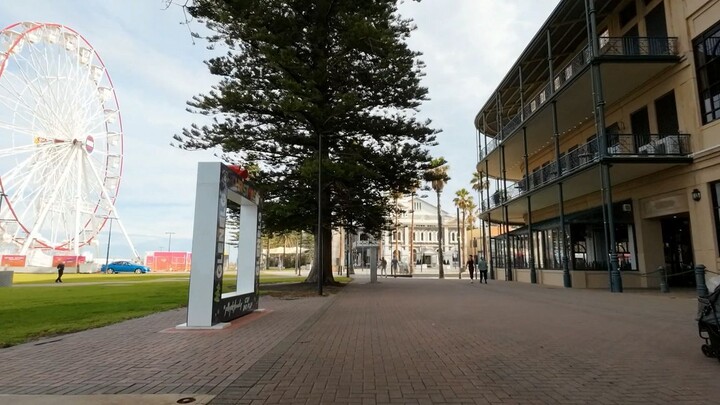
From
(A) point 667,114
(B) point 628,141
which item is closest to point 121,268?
(B) point 628,141

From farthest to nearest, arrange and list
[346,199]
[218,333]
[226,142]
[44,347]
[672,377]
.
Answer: [346,199] → [226,142] → [218,333] → [44,347] → [672,377]

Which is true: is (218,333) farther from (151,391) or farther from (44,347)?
(151,391)

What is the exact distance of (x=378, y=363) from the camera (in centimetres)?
627

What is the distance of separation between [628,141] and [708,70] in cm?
429

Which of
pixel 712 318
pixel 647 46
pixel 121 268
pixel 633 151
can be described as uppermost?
pixel 647 46

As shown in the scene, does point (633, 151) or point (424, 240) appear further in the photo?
point (424, 240)

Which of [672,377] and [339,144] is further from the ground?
[339,144]

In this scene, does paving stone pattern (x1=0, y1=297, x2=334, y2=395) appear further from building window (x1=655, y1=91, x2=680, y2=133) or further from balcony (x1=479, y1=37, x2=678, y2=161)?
building window (x1=655, y1=91, x2=680, y2=133)

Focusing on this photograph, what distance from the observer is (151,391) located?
4.89 metres

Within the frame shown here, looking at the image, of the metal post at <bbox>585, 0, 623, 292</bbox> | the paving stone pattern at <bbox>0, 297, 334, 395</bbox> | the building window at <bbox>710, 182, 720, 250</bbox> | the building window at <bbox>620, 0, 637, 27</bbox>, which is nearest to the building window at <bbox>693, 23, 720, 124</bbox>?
the building window at <bbox>710, 182, 720, 250</bbox>

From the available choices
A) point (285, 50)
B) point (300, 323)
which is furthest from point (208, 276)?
point (285, 50)

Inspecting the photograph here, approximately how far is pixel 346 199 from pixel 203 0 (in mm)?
17504

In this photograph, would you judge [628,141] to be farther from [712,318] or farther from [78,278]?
[78,278]

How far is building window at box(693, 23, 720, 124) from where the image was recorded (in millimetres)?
16031
